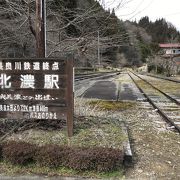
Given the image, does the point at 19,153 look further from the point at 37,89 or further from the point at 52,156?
the point at 37,89

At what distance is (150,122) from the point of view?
9570 millimetres

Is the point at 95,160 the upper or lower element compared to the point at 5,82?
lower

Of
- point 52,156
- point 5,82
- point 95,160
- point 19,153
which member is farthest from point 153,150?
point 5,82

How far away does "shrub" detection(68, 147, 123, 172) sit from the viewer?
16.3 ft

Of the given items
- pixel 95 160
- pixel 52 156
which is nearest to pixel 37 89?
pixel 52 156

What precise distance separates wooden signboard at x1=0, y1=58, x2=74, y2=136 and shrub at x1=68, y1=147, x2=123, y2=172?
1.26m

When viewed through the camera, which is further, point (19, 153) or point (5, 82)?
point (5, 82)

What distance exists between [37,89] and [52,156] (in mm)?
1625

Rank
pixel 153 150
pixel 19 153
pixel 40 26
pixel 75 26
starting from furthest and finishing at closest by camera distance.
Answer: pixel 75 26
pixel 40 26
pixel 153 150
pixel 19 153

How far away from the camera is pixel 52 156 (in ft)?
16.6

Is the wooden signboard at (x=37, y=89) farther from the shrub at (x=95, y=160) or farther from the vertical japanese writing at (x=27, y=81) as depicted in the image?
the shrub at (x=95, y=160)

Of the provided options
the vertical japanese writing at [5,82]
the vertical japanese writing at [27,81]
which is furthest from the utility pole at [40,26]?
the vertical japanese writing at [5,82]

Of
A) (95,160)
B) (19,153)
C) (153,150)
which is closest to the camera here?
(95,160)

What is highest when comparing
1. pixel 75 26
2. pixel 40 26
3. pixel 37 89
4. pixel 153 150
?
pixel 75 26
